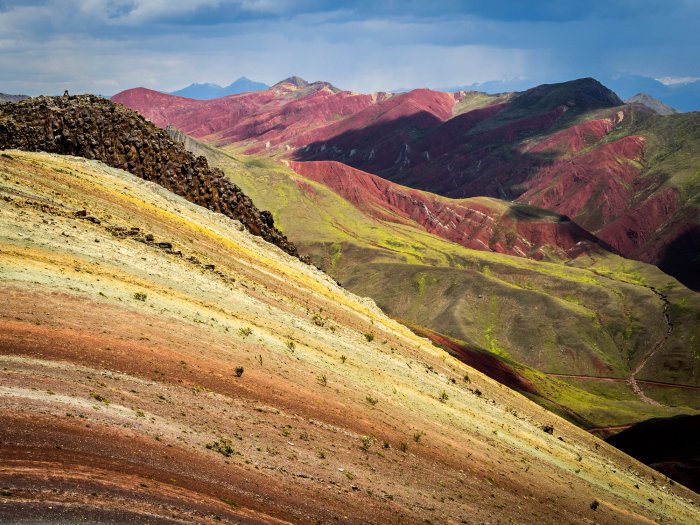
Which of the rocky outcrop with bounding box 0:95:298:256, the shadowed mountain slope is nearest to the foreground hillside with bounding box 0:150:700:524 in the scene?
the rocky outcrop with bounding box 0:95:298:256

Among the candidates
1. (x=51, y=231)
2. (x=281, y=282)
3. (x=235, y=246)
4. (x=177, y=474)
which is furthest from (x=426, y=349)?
(x=177, y=474)

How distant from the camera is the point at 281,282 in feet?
138

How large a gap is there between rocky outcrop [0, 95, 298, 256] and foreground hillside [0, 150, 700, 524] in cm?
1178

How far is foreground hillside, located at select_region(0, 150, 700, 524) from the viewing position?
14.0 meters

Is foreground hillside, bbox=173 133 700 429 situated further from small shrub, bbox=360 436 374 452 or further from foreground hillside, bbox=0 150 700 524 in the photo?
small shrub, bbox=360 436 374 452

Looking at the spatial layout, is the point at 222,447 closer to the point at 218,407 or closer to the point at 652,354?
the point at 218,407

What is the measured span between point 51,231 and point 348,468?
1893 centimetres

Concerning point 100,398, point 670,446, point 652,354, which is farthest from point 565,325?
point 100,398

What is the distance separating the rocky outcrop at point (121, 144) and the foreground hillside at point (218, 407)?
11.8 metres

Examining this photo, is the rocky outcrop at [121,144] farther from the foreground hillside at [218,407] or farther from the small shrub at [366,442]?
the small shrub at [366,442]

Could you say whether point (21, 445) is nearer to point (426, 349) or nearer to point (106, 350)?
point (106, 350)

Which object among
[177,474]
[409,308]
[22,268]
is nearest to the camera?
[177,474]

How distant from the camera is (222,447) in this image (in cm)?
1680

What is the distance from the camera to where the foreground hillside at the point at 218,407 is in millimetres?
13984
